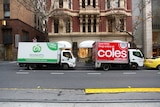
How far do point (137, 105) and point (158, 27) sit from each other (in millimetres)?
Result: 33677

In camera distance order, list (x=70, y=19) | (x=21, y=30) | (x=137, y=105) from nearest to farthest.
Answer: (x=137, y=105) < (x=70, y=19) < (x=21, y=30)

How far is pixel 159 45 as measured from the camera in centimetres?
3856

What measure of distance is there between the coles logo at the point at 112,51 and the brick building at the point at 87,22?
14.0 metres

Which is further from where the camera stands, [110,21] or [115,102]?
[110,21]

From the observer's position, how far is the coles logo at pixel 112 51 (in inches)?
902

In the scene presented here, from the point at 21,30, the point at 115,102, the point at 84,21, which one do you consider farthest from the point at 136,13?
the point at 115,102

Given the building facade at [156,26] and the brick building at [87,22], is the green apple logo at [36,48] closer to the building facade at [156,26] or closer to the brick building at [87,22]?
the brick building at [87,22]

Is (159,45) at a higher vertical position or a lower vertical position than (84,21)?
lower

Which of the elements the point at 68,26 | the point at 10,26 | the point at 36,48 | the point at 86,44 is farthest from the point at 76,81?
the point at 10,26

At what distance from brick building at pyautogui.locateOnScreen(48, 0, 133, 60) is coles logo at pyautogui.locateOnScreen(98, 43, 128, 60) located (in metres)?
14.0

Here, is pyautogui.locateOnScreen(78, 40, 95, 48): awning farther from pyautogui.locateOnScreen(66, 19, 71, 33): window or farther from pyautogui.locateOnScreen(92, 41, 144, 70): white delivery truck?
pyautogui.locateOnScreen(92, 41, 144, 70): white delivery truck

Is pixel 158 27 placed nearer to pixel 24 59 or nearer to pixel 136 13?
pixel 136 13

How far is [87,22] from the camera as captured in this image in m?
38.2

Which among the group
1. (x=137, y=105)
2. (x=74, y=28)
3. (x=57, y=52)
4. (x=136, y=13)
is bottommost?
(x=137, y=105)
